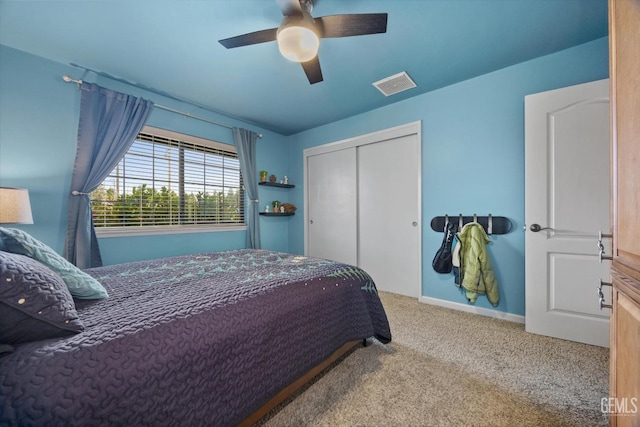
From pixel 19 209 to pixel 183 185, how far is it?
146cm

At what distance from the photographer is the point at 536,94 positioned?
→ 2066 millimetres

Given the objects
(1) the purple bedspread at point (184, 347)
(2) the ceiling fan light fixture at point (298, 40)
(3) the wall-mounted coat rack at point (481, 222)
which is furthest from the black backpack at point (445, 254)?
(2) the ceiling fan light fixture at point (298, 40)

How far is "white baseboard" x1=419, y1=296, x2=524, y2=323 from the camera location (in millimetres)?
2314

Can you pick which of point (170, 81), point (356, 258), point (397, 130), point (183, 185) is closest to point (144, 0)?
point (170, 81)

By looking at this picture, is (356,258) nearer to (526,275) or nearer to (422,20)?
(526,275)

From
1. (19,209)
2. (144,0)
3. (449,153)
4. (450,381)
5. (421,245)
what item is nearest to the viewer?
(450,381)

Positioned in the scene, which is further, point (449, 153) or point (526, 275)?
point (449, 153)

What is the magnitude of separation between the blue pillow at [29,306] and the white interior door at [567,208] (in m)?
3.00

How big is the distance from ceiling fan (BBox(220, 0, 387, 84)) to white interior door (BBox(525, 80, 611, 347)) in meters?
1.69

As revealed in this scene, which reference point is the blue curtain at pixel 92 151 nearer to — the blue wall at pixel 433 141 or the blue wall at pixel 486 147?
the blue wall at pixel 433 141

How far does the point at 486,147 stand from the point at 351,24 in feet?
6.18

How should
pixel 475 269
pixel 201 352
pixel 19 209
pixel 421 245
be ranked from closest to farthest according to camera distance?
pixel 201 352 < pixel 19 209 < pixel 475 269 < pixel 421 245

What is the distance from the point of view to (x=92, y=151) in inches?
91.5

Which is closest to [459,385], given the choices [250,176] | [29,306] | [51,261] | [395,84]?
[29,306]
